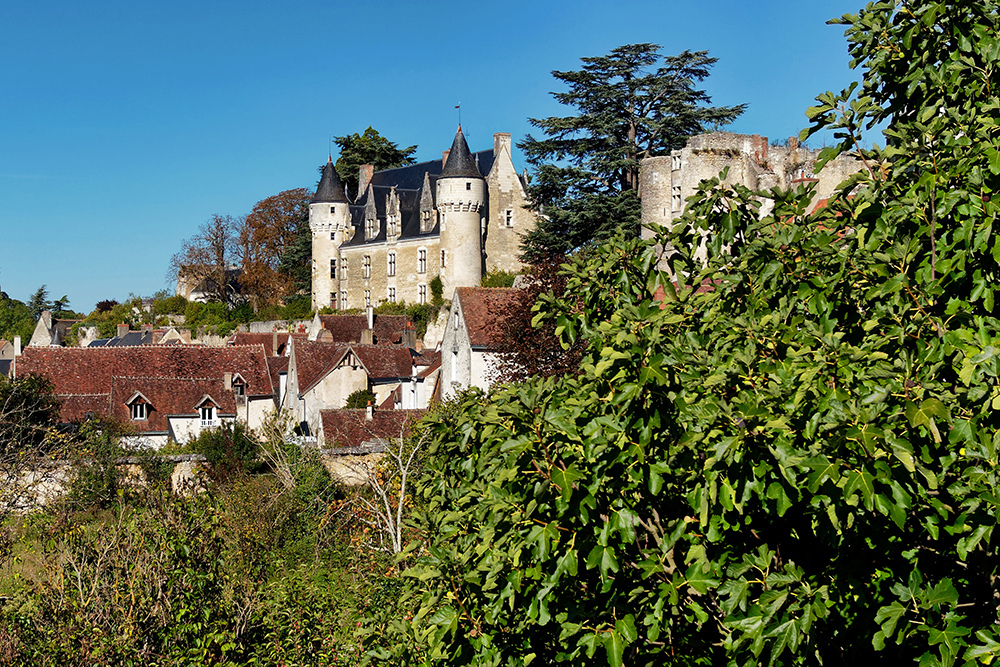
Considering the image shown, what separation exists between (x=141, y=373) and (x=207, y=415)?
4.14 m

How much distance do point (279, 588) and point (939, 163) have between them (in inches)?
315

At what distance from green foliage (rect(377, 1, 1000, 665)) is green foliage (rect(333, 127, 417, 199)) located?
6664cm

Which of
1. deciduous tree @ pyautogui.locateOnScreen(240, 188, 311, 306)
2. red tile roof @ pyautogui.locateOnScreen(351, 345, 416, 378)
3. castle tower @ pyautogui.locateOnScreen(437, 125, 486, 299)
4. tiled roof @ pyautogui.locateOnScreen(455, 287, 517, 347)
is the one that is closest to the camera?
tiled roof @ pyautogui.locateOnScreen(455, 287, 517, 347)

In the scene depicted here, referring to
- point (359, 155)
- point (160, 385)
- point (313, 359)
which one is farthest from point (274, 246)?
point (160, 385)

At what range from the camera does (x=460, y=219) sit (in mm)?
57281

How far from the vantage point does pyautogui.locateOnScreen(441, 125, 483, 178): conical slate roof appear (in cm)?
5728

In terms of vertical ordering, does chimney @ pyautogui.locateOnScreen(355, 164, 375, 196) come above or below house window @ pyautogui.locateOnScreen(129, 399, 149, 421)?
above

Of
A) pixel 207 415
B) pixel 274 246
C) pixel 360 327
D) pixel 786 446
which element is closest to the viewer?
pixel 786 446

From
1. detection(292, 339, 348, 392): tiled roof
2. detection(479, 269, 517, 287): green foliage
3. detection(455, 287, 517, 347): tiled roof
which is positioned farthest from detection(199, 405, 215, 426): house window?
detection(479, 269, 517, 287): green foliage

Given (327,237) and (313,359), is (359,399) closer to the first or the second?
Answer: (313,359)

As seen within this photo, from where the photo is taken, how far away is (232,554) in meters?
11.4

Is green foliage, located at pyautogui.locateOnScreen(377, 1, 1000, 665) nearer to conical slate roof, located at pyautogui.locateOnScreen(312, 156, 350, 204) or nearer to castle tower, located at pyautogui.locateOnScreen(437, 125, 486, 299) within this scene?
castle tower, located at pyautogui.locateOnScreen(437, 125, 486, 299)

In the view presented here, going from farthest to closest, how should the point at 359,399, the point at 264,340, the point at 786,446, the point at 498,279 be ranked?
the point at 498,279 → the point at 264,340 → the point at 359,399 → the point at 786,446

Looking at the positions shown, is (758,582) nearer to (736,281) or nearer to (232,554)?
(736,281)
